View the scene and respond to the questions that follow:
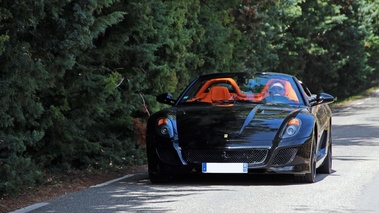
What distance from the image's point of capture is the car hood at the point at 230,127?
11.5 m

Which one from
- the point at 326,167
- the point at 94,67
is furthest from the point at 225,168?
the point at 94,67

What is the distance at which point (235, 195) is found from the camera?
413 inches

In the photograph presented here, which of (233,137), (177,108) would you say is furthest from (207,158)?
(177,108)

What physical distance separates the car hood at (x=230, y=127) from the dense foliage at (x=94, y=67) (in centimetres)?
167

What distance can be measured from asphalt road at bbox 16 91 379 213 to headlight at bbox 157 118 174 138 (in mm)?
621

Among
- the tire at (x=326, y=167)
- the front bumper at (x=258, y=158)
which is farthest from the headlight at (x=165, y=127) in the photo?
the tire at (x=326, y=167)

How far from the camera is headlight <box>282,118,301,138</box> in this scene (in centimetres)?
1155

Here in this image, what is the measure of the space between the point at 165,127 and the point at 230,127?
31.3 inches

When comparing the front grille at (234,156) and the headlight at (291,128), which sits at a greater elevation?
the headlight at (291,128)

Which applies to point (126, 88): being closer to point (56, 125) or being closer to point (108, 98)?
point (108, 98)

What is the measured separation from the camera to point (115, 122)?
16.5 meters

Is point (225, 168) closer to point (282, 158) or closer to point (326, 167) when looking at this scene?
point (282, 158)

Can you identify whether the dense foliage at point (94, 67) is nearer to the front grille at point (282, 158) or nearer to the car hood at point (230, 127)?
the car hood at point (230, 127)

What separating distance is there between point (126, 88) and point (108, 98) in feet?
3.60
